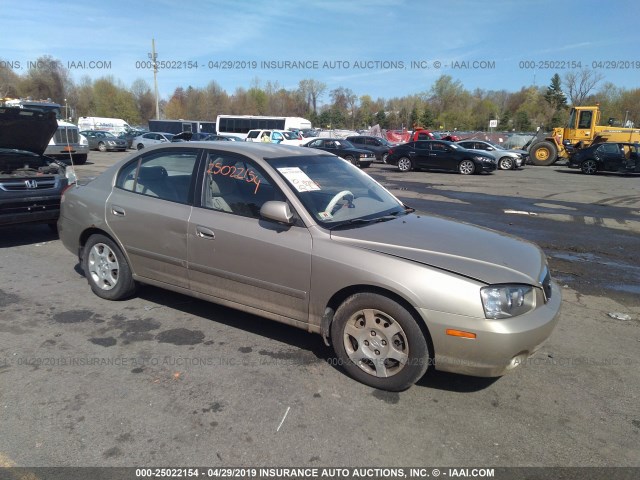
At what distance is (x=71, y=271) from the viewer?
19.0ft

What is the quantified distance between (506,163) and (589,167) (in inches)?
154

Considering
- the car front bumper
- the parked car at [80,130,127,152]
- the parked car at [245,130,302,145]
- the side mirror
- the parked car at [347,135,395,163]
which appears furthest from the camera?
the parked car at [80,130,127,152]

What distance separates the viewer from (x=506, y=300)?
116 inches

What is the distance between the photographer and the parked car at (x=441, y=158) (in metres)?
21.1

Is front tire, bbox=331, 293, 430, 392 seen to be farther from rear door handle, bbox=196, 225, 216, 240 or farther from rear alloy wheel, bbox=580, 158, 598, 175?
rear alloy wheel, bbox=580, 158, 598, 175

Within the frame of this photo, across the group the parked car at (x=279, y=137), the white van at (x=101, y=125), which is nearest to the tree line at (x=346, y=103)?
the white van at (x=101, y=125)

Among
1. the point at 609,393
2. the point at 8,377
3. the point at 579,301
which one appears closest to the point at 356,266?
the point at 609,393

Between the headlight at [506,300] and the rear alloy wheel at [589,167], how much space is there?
23.0 metres

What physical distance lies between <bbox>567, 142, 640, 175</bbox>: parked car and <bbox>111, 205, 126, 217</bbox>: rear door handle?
2327 cm

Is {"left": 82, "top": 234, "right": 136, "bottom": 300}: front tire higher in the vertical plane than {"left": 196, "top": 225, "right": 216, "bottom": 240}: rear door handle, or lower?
lower

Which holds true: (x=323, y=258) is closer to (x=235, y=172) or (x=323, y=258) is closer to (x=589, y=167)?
(x=235, y=172)

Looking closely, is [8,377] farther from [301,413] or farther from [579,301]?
[579,301]

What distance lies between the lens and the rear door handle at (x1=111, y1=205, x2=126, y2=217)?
4.43 m

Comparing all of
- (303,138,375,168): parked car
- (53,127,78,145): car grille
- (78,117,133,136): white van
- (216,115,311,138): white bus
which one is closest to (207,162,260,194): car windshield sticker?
(53,127,78,145): car grille
